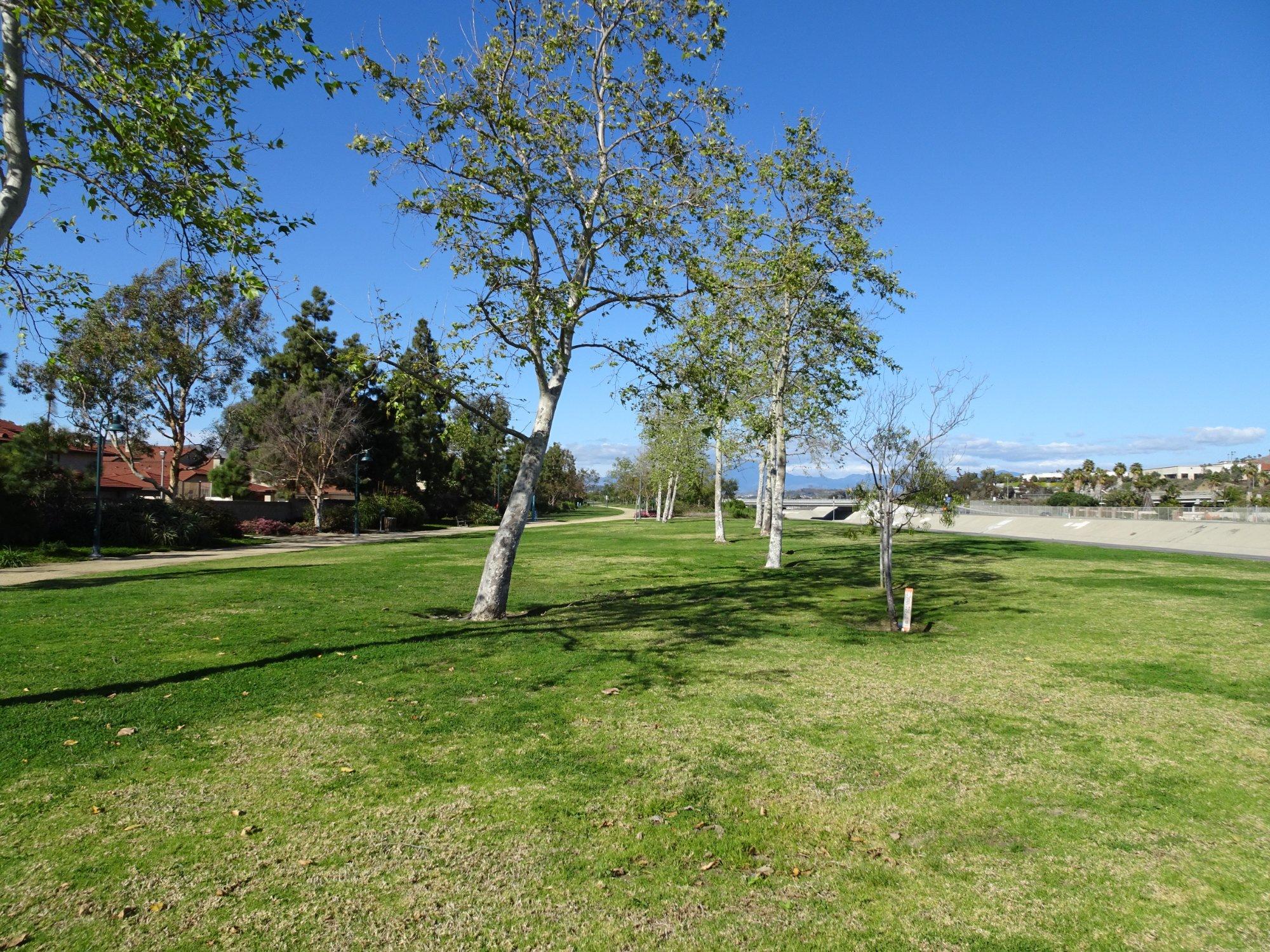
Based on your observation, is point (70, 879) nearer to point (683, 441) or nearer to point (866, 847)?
point (866, 847)

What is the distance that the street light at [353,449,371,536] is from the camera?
41938 millimetres

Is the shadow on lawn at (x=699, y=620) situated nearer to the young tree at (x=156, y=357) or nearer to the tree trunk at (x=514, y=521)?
the tree trunk at (x=514, y=521)

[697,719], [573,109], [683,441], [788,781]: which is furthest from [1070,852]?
[683,441]

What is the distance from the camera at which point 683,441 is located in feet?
147

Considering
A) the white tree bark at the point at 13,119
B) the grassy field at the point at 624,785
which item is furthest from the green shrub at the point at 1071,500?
the white tree bark at the point at 13,119

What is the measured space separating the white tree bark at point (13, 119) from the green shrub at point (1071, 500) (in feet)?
251

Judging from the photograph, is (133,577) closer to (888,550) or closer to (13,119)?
(13,119)

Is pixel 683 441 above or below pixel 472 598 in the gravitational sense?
above

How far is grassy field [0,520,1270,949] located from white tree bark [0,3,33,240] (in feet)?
13.3

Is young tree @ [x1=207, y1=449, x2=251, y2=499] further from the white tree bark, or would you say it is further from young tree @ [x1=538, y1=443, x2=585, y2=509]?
the white tree bark

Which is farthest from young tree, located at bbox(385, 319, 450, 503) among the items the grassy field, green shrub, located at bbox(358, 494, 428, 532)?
the grassy field

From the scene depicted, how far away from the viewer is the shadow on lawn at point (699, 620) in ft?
28.8

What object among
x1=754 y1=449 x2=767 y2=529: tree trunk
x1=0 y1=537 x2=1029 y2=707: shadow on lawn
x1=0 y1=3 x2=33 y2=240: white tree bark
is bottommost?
x1=0 y1=537 x2=1029 y2=707: shadow on lawn

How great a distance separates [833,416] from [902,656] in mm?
10935
